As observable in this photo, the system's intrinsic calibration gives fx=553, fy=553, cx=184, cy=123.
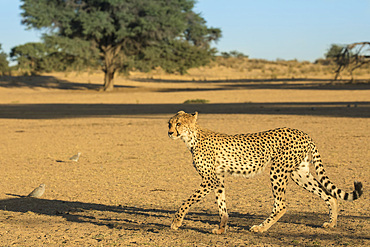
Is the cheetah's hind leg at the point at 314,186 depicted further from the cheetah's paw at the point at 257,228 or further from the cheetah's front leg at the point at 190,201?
the cheetah's front leg at the point at 190,201

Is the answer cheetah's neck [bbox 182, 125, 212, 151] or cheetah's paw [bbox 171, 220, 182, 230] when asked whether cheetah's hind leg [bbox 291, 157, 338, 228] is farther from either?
cheetah's paw [bbox 171, 220, 182, 230]

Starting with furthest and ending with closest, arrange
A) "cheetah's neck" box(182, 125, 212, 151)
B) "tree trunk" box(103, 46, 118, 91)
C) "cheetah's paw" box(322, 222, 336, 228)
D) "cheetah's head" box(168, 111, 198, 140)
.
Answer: "tree trunk" box(103, 46, 118, 91)
"cheetah's paw" box(322, 222, 336, 228)
"cheetah's neck" box(182, 125, 212, 151)
"cheetah's head" box(168, 111, 198, 140)

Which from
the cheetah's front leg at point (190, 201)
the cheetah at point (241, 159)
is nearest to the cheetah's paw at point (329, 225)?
the cheetah at point (241, 159)

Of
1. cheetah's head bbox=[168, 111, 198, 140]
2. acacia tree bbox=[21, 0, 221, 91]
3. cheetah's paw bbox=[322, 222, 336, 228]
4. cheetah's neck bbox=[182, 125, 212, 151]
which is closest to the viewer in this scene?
cheetah's head bbox=[168, 111, 198, 140]

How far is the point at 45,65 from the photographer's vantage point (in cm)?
7275

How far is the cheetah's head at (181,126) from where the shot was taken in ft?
21.1

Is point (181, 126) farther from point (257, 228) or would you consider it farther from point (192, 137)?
point (257, 228)

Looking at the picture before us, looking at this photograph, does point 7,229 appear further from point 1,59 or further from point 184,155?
point 1,59

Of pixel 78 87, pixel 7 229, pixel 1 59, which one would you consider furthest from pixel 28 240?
pixel 1 59

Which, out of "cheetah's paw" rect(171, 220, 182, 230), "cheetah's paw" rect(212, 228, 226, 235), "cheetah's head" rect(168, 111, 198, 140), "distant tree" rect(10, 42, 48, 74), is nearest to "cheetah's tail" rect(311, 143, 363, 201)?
"cheetah's paw" rect(212, 228, 226, 235)

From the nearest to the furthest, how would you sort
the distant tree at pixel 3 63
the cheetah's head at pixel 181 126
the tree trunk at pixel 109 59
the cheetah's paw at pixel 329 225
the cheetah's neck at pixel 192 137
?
the cheetah's head at pixel 181 126 → the cheetah's neck at pixel 192 137 → the cheetah's paw at pixel 329 225 → the tree trunk at pixel 109 59 → the distant tree at pixel 3 63

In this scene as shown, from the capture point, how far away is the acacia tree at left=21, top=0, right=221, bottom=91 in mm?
46812

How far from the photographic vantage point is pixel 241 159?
6.58m

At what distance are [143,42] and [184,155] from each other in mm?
38448
